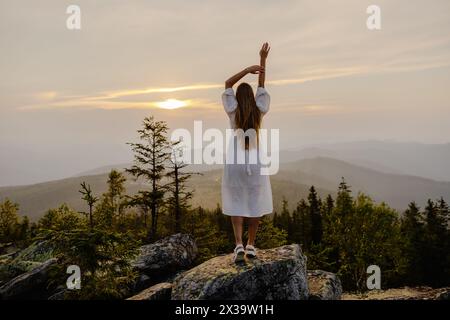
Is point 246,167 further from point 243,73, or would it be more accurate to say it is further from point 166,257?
point 166,257

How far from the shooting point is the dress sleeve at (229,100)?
8492mm

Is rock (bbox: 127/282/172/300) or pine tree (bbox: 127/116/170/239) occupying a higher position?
pine tree (bbox: 127/116/170/239)

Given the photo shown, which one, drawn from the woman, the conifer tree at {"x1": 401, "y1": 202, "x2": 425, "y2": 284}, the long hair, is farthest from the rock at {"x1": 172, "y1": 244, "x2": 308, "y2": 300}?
the conifer tree at {"x1": 401, "y1": 202, "x2": 425, "y2": 284}

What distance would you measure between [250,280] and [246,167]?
9.19ft

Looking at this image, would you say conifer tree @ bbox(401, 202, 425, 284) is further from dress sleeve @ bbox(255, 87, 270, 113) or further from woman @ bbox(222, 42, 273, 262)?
dress sleeve @ bbox(255, 87, 270, 113)

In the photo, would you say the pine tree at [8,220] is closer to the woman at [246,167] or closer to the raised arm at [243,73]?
the woman at [246,167]

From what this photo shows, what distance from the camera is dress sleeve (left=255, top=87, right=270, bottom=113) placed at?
861 centimetres

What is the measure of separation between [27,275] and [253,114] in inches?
455

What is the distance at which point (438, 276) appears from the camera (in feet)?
170

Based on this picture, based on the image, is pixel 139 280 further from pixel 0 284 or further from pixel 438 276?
pixel 438 276

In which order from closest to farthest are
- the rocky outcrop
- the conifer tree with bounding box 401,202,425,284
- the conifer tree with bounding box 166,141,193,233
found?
the rocky outcrop < the conifer tree with bounding box 166,141,193,233 < the conifer tree with bounding box 401,202,425,284

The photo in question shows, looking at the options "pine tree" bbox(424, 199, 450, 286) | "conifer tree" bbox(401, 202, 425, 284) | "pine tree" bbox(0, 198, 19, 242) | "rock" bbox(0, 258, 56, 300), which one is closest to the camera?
"rock" bbox(0, 258, 56, 300)

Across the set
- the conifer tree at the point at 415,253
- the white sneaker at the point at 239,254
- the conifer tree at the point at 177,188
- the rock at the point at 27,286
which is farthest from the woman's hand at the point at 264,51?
the conifer tree at the point at 415,253
